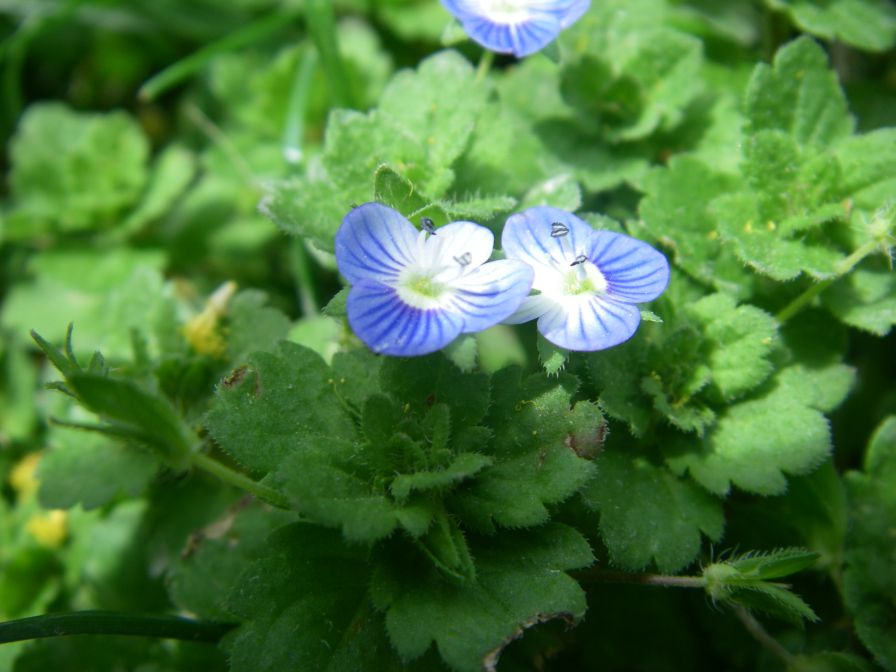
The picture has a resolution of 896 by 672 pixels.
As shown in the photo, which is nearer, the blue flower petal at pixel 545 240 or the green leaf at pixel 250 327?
the blue flower petal at pixel 545 240

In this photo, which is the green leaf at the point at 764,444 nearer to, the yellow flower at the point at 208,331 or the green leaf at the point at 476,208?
the green leaf at the point at 476,208

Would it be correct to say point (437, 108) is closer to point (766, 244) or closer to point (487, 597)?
point (766, 244)

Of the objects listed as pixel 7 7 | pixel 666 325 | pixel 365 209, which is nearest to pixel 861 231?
pixel 666 325

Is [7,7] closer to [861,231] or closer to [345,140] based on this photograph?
[345,140]

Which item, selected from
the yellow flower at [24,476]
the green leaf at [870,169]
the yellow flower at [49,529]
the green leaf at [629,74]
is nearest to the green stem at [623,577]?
the green leaf at [870,169]

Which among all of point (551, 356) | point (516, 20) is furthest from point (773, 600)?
point (516, 20)
